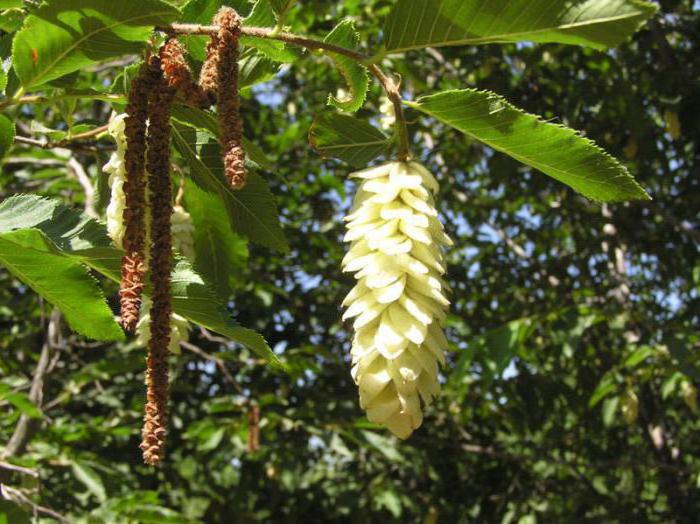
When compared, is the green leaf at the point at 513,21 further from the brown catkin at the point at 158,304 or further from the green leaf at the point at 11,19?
the green leaf at the point at 11,19

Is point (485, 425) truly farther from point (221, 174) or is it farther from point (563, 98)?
point (221, 174)

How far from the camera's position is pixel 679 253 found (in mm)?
4879

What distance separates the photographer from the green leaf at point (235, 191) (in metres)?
1.50

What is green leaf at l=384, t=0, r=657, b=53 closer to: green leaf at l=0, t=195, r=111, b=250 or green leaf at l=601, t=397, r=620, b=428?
green leaf at l=0, t=195, r=111, b=250

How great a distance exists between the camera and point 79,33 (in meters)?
1.08

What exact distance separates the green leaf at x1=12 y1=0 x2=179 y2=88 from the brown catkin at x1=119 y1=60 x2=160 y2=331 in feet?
0.24

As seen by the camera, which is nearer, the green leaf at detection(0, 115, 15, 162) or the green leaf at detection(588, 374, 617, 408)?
the green leaf at detection(0, 115, 15, 162)

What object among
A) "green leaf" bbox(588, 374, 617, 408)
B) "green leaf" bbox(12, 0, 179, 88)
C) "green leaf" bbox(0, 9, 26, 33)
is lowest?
"green leaf" bbox(12, 0, 179, 88)

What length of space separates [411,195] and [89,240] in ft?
1.65

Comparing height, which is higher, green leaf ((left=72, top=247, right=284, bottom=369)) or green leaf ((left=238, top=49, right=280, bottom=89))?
green leaf ((left=238, top=49, right=280, bottom=89))

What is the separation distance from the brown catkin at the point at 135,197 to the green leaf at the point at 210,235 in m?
0.77

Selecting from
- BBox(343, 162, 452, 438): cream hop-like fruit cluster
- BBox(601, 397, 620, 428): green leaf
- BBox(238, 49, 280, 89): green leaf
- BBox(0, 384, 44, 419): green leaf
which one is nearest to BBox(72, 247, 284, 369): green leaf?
BBox(343, 162, 452, 438): cream hop-like fruit cluster

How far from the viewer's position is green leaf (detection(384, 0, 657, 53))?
0.95 meters

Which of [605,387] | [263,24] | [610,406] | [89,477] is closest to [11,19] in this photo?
[263,24]
